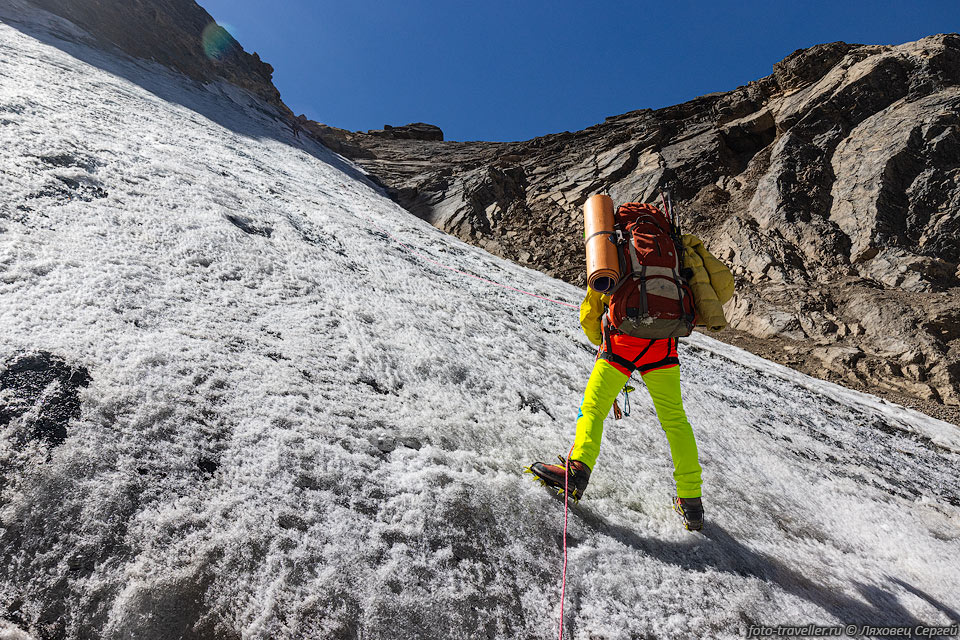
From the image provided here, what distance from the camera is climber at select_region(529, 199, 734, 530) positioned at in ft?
10.4

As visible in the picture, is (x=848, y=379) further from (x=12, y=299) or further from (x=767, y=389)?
(x=12, y=299)

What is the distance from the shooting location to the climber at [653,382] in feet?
10.4

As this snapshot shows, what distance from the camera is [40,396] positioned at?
2.46 m

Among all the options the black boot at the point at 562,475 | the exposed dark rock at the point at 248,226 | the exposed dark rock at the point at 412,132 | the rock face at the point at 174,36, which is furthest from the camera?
the exposed dark rock at the point at 412,132

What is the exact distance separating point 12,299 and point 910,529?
7.78 meters

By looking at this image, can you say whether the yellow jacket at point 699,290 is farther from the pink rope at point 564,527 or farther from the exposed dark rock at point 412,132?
the exposed dark rock at point 412,132

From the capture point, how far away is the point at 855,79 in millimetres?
16484

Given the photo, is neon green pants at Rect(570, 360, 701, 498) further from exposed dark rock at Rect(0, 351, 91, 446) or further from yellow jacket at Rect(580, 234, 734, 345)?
exposed dark rock at Rect(0, 351, 91, 446)

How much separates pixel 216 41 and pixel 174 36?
986 centimetres

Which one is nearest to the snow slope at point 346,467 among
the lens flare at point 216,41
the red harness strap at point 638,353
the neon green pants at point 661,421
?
the neon green pants at point 661,421

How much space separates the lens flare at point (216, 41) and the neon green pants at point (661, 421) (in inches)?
1640

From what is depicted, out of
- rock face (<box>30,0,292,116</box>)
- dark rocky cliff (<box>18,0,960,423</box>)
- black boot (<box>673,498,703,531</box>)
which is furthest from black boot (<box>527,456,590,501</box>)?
rock face (<box>30,0,292,116</box>)

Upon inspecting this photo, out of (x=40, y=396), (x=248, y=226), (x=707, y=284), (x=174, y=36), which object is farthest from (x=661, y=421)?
(x=174, y=36)

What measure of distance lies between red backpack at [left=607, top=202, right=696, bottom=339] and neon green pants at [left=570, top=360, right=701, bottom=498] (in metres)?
0.34
